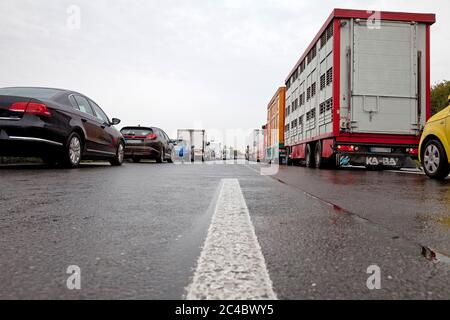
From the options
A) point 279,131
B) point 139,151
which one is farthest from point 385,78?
point 279,131

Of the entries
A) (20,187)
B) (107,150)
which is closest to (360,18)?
(107,150)

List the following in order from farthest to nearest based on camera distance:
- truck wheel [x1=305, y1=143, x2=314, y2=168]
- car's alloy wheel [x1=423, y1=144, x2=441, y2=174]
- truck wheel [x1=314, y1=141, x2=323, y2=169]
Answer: truck wheel [x1=305, y1=143, x2=314, y2=168], truck wheel [x1=314, y1=141, x2=323, y2=169], car's alloy wheel [x1=423, y1=144, x2=441, y2=174]

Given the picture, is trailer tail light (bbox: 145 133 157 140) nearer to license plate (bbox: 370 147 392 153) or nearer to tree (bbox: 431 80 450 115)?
license plate (bbox: 370 147 392 153)

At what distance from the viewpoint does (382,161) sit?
10.8 metres

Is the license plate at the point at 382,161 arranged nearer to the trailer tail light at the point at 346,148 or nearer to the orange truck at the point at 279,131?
the trailer tail light at the point at 346,148

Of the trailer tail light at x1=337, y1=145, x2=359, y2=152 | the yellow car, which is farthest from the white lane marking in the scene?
the trailer tail light at x1=337, y1=145, x2=359, y2=152

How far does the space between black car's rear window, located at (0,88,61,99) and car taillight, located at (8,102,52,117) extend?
32 centimetres

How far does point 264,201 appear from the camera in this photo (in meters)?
3.73

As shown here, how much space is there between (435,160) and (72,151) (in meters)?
7.31

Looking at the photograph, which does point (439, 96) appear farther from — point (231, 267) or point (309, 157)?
point (231, 267)

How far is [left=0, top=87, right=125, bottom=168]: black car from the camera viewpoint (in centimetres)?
681

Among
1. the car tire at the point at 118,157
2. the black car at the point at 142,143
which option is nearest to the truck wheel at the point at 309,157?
the black car at the point at 142,143

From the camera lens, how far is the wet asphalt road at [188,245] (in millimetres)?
1364
